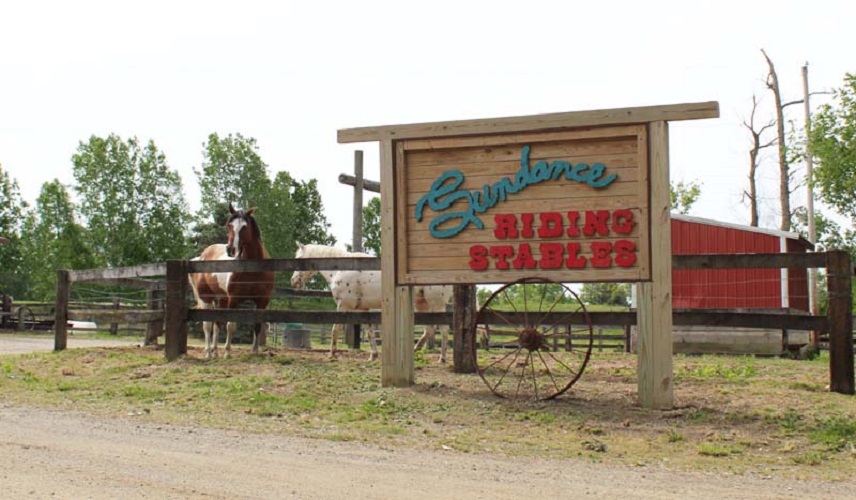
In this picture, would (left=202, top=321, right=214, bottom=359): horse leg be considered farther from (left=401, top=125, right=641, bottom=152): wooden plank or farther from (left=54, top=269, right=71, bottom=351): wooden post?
(left=401, top=125, right=641, bottom=152): wooden plank

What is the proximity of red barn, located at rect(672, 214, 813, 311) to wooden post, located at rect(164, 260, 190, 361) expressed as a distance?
11947 millimetres

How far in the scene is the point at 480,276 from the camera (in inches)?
324

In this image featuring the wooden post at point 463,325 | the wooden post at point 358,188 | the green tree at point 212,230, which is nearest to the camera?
the wooden post at point 463,325

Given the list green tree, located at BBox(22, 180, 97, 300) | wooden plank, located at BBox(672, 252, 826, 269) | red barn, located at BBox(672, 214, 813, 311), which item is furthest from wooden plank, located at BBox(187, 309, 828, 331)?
green tree, located at BBox(22, 180, 97, 300)

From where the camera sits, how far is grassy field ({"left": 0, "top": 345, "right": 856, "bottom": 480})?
5.71m

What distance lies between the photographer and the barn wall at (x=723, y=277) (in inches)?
732

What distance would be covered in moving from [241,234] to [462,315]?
4.00m

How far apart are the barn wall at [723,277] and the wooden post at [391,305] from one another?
38.6 ft

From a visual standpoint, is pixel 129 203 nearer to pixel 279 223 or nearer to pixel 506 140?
pixel 279 223

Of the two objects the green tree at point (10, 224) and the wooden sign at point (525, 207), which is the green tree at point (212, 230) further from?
the wooden sign at point (525, 207)

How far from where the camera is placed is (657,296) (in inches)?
298

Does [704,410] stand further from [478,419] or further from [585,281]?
[478,419]

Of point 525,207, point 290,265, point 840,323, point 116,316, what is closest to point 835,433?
point 840,323

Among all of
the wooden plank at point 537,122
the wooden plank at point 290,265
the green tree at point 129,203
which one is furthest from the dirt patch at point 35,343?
the green tree at point 129,203
